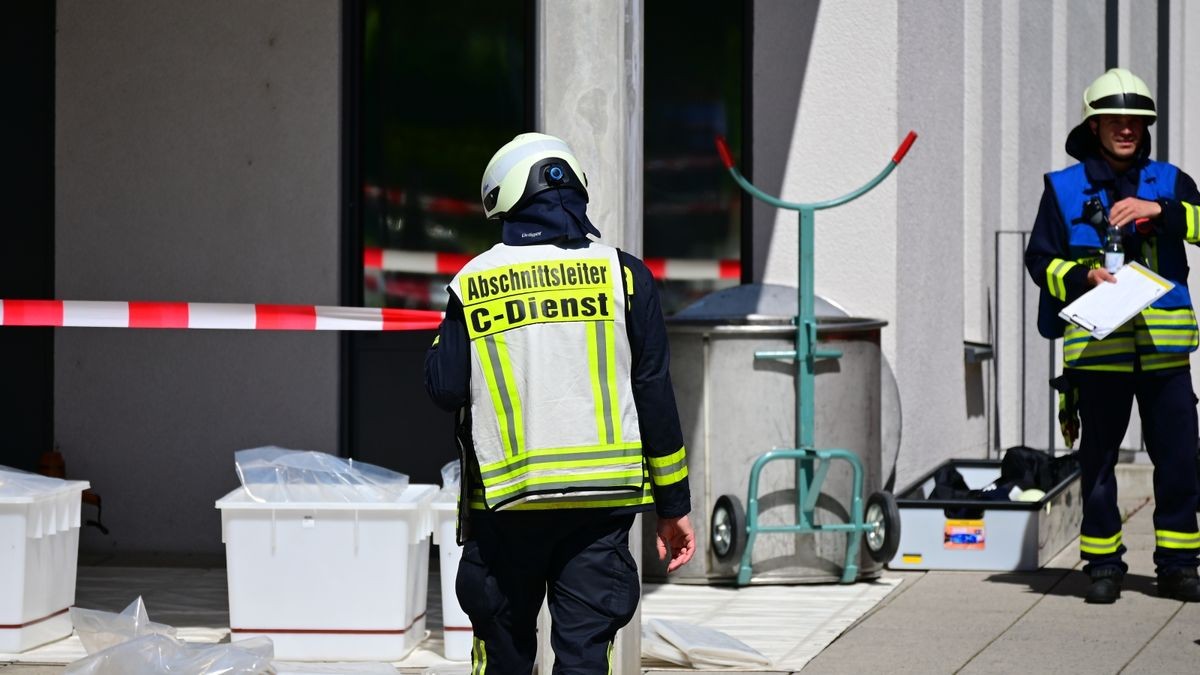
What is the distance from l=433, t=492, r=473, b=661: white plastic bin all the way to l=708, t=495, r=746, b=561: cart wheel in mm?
1825

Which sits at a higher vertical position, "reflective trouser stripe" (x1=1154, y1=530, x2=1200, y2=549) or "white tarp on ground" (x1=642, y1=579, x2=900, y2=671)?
"reflective trouser stripe" (x1=1154, y1=530, x2=1200, y2=549)

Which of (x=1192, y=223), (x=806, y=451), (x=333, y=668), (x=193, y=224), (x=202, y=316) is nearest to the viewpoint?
(x=333, y=668)

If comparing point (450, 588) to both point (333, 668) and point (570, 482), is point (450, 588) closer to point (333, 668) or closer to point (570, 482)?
point (333, 668)

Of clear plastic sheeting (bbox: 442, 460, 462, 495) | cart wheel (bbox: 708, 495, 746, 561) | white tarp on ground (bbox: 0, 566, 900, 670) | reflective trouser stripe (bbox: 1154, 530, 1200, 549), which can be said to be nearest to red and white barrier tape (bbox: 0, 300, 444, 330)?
clear plastic sheeting (bbox: 442, 460, 462, 495)

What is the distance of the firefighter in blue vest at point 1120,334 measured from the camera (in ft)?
25.1

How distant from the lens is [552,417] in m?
4.57

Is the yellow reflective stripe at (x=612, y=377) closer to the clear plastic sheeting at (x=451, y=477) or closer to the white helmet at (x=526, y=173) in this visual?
the white helmet at (x=526, y=173)

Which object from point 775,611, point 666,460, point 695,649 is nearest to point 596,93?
point 666,460

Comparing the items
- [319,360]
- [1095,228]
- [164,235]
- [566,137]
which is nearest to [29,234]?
[164,235]

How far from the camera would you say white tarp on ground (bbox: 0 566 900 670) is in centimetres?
694

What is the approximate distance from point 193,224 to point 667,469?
17.7 feet

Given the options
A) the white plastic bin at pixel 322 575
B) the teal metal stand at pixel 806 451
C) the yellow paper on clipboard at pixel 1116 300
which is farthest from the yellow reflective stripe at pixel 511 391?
the teal metal stand at pixel 806 451

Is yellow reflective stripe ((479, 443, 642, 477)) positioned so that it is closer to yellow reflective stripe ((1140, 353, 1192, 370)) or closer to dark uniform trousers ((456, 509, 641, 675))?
dark uniform trousers ((456, 509, 641, 675))

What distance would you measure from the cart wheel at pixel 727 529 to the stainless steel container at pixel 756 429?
1.5 inches
